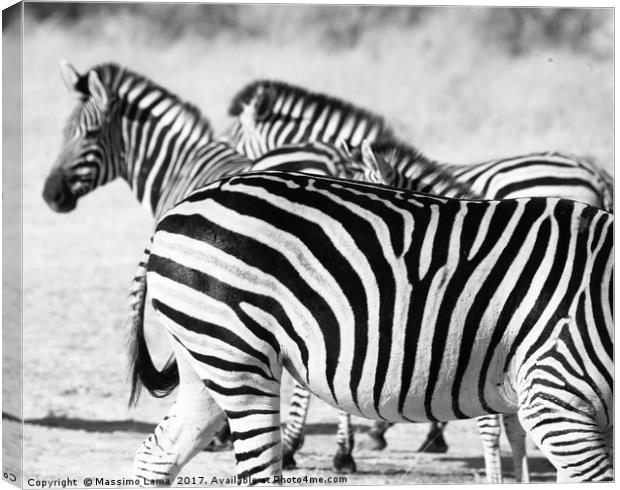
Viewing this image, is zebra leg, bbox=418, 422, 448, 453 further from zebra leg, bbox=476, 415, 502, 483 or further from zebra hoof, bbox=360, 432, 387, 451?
zebra leg, bbox=476, 415, 502, 483

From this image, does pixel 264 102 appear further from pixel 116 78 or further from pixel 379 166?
pixel 379 166

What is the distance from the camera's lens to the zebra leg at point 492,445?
6.75 m

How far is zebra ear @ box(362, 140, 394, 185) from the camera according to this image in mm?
7230

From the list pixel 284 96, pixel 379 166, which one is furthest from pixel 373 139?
pixel 379 166

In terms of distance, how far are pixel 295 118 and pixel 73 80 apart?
1831mm

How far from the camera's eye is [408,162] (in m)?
7.37

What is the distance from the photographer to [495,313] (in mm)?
4988

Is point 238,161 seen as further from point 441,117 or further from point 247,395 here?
point 247,395

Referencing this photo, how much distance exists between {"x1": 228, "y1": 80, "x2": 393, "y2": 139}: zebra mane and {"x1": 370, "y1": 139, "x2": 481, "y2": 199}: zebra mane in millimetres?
944

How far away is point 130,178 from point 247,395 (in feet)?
13.1

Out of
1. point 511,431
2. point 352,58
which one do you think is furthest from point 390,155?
point 511,431

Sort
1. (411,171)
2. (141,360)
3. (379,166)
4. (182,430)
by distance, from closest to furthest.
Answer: (182,430)
(141,360)
(379,166)
(411,171)

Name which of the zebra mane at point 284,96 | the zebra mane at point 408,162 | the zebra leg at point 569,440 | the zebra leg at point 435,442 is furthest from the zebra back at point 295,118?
the zebra leg at point 569,440

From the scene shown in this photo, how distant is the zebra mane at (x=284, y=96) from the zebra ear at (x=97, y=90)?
3.63ft
